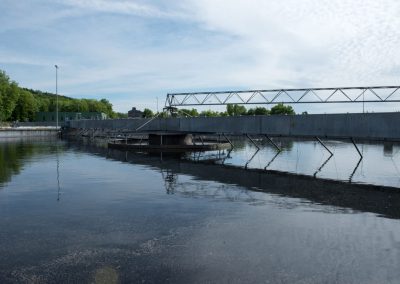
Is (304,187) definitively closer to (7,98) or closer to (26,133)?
(26,133)

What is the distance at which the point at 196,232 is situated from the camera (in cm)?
1527

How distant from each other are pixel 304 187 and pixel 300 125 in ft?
56.9

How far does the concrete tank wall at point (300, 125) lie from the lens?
3472 cm

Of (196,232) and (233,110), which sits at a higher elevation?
(233,110)

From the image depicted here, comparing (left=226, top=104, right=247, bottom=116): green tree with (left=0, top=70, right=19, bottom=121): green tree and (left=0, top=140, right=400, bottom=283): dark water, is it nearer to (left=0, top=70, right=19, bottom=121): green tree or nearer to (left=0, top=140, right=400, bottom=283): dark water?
(left=0, top=70, right=19, bottom=121): green tree

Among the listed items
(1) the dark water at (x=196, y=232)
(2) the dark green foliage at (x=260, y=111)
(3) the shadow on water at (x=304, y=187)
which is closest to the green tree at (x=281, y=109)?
(2) the dark green foliage at (x=260, y=111)

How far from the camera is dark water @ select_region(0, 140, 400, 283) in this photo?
11289mm

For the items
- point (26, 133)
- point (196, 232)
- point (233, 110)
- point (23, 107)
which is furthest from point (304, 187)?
point (233, 110)

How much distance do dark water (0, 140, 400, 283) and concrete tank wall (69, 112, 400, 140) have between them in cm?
984

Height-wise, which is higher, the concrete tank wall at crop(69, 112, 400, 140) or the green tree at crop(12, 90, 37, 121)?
the green tree at crop(12, 90, 37, 121)

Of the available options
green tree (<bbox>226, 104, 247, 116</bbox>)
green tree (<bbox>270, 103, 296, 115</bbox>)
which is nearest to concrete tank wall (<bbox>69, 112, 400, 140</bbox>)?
green tree (<bbox>270, 103, 296, 115</bbox>)

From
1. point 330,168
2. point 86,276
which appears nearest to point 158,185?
point 86,276

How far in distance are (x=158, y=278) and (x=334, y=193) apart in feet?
52.9

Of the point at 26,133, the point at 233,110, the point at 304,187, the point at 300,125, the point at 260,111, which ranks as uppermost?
the point at 233,110
